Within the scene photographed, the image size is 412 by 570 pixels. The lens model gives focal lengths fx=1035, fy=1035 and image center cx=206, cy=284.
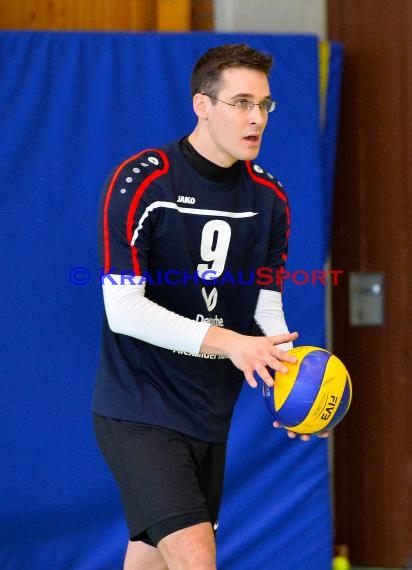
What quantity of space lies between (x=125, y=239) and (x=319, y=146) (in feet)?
7.06

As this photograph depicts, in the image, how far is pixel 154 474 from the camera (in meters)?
3.14

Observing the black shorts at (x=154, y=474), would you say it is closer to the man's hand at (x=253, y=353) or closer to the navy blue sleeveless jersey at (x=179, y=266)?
the navy blue sleeveless jersey at (x=179, y=266)

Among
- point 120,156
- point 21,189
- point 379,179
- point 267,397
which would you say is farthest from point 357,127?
point 267,397

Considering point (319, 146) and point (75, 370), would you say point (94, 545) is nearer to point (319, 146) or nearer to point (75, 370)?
point (75, 370)

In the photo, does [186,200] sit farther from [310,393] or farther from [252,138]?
[310,393]

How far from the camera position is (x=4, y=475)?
4977mm

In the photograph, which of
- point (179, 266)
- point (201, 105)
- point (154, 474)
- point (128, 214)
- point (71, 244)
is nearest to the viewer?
point (154, 474)

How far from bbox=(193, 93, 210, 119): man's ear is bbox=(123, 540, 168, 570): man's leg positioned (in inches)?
57.5

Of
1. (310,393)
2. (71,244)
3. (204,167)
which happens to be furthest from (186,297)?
(71,244)

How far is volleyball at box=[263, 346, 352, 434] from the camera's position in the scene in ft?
10.5

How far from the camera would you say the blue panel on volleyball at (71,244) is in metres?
4.95

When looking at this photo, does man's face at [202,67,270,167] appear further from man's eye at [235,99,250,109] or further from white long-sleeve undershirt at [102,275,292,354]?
white long-sleeve undershirt at [102,275,292,354]

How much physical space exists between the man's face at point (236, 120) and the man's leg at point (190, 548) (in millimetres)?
1226

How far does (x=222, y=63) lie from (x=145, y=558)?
1686mm
